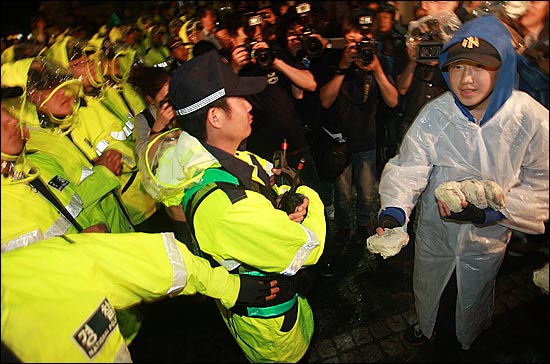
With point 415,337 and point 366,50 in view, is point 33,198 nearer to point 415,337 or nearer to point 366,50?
point 366,50

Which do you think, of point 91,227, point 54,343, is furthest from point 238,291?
point 91,227

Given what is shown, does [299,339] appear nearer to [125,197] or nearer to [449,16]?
[125,197]

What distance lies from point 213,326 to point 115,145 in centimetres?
154

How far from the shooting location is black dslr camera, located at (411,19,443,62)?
2260 mm

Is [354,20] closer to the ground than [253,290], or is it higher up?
higher up

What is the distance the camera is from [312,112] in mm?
2980

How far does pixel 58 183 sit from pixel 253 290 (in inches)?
48.4

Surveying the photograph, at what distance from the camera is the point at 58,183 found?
2.07m

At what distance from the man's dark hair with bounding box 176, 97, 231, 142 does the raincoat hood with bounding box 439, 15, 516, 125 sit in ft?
3.13

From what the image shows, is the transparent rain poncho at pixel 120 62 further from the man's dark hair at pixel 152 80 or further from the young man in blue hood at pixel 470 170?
the young man in blue hood at pixel 470 170

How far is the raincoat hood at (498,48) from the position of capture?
1.51m

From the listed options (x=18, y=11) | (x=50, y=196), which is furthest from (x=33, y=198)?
(x=18, y=11)

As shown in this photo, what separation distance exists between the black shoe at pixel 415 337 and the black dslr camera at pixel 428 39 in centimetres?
167

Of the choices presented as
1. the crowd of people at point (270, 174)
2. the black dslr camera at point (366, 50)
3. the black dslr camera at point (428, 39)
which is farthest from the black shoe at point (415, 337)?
the black dslr camera at point (366, 50)
